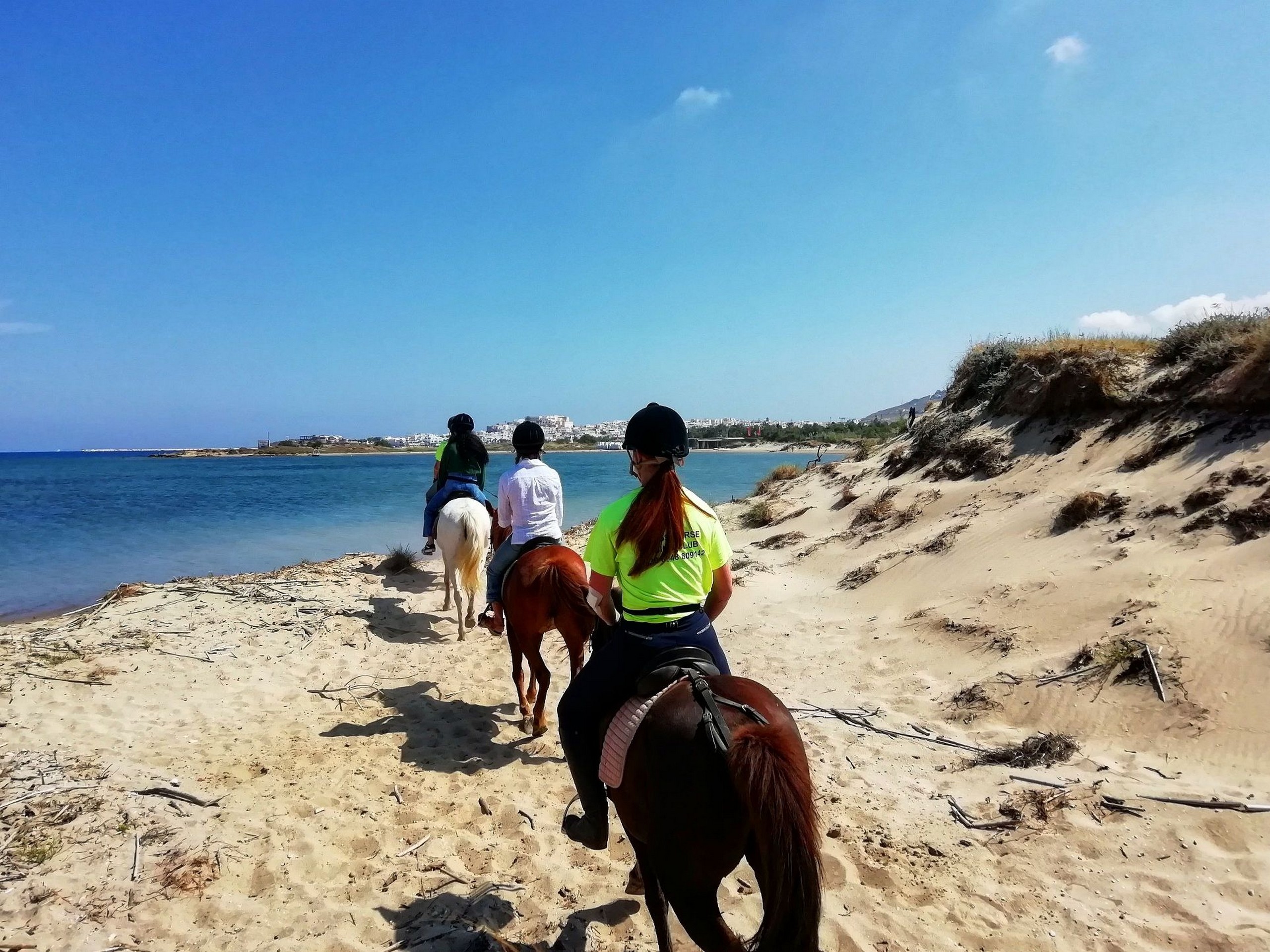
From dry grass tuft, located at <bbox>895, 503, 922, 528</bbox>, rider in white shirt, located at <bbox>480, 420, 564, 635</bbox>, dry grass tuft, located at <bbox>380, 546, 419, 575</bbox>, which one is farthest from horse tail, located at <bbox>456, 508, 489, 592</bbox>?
dry grass tuft, located at <bbox>895, 503, 922, 528</bbox>

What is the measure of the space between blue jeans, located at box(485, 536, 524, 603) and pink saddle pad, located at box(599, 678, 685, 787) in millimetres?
3457

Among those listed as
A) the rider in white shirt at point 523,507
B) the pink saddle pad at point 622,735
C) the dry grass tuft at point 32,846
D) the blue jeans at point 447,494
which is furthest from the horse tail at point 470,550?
the pink saddle pad at point 622,735

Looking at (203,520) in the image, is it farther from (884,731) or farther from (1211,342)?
(1211,342)

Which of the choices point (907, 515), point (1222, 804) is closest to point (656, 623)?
point (1222, 804)

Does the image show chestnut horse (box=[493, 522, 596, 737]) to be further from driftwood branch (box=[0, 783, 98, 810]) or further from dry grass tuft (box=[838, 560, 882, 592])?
dry grass tuft (box=[838, 560, 882, 592])

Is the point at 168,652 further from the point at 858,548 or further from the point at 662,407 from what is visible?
the point at 858,548

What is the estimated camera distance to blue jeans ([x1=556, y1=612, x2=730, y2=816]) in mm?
3107

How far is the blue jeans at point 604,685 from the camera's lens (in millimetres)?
3107

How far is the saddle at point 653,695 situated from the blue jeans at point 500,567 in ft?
11.0

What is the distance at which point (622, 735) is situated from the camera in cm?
286

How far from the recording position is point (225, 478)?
164 ft

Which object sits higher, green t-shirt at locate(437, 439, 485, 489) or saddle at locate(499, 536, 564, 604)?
green t-shirt at locate(437, 439, 485, 489)

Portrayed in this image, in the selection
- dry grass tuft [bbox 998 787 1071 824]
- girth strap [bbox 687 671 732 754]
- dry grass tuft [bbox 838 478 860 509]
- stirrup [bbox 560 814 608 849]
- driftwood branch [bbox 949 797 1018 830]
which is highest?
girth strap [bbox 687 671 732 754]

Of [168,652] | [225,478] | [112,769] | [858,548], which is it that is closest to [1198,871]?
[112,769]
